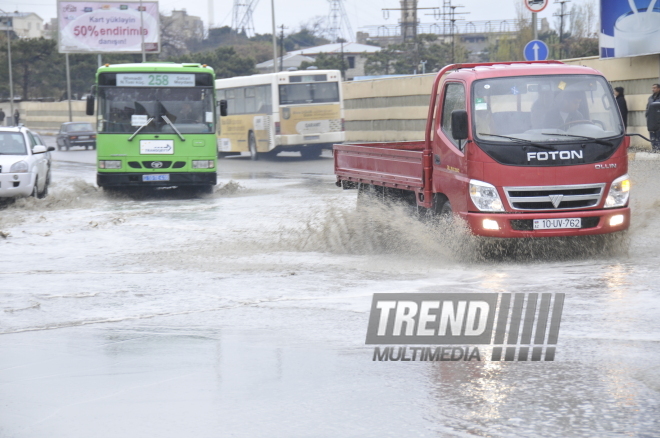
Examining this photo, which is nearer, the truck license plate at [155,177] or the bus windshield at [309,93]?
the truck license plate at [155,177]

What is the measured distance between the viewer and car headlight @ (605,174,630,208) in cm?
1036

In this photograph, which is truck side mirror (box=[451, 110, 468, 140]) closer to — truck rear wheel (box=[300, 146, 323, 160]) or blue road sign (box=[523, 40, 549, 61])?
blue road sign (box=[523, 40, 549, 61])

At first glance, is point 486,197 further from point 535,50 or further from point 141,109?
point 141,109

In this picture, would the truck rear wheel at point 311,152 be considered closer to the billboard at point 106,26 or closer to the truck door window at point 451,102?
the truck door window at point 451,102

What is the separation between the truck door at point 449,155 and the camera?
10.5m

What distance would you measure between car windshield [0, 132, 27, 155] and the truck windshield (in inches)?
454

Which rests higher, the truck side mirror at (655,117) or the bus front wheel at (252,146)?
the truck side mirror at (655,117)

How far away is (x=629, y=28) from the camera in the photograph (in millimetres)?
23812

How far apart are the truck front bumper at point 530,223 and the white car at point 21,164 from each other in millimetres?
10978

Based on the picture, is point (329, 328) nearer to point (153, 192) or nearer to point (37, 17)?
point (153, 192)

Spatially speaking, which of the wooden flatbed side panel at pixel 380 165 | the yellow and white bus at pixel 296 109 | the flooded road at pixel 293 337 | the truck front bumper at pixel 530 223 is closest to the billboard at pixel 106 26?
the yellow and white bus at pixel 296 109

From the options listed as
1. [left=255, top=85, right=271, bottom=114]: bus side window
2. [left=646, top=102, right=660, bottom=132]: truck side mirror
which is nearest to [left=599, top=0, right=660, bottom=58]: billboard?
[left=255, top=85, right=271, bottom=114]: bus side window

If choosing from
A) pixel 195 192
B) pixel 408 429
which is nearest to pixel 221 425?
pixel 408 429

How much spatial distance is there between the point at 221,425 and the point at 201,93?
16469 mm
